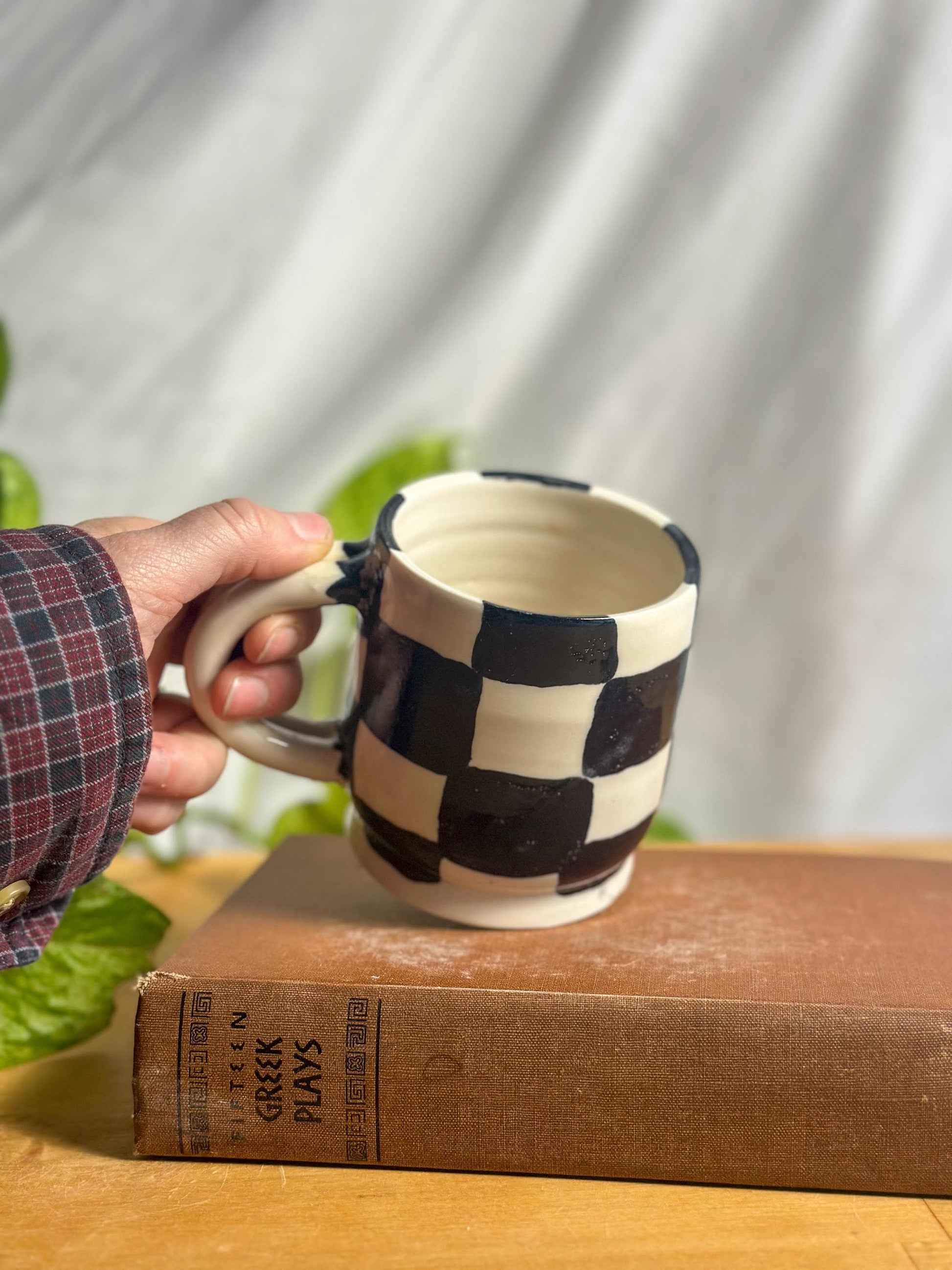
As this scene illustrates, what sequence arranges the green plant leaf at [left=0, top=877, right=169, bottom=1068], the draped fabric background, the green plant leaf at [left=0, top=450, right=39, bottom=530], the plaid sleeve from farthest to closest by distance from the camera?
the draped fabric background, the green plant leaf at [left=0, top=450, right=39, bottom=530], the green plant leaf at [left=0, top=877, right=169, bottom=1068], the plaid sleeve

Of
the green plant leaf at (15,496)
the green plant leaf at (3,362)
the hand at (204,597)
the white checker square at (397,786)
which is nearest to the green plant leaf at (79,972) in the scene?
the hand at (204,597)

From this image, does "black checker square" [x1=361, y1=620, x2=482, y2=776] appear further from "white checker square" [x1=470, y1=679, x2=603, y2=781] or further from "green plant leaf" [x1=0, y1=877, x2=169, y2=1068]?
"green plant leaf" [x1=0, y1=877, x2=169, y2=1068]

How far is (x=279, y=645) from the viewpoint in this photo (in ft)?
1.68

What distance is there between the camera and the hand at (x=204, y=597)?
0.48 metres

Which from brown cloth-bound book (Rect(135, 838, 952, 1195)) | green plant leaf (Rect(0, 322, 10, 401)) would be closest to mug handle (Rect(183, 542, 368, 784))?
brown cloth-bound book (Rect(135, 838, 952, 1195))

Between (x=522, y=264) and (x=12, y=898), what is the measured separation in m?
0.63

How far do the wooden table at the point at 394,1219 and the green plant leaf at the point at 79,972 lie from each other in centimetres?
5

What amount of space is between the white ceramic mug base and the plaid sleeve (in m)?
0.13

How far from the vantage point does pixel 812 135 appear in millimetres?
873

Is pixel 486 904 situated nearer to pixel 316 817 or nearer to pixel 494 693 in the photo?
pixel 494 693

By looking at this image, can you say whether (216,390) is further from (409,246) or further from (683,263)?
(683,263)

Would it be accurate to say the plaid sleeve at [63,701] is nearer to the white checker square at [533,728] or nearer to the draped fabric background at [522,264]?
the white checker square at [533,728]

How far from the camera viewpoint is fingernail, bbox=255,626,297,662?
1.67 ft

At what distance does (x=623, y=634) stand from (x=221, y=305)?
1.84 ft
